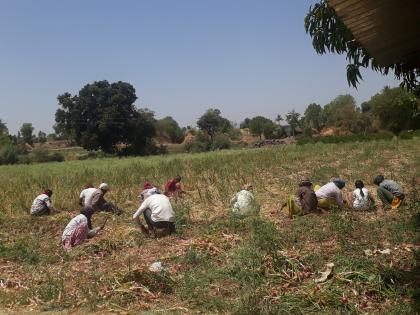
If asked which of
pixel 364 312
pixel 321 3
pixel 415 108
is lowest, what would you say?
pixel 364 312

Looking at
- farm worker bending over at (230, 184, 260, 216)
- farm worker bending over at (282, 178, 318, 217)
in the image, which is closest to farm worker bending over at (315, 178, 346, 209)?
farm worker bending over at (282, 178, 318, 217)

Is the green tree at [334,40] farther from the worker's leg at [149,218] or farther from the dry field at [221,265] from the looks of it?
the worker's leg at [149,218]

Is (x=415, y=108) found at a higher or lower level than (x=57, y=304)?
higher

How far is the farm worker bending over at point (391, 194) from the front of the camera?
9.40 m

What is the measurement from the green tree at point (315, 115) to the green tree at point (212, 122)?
55.1 feet

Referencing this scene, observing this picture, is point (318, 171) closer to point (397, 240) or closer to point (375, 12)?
point (397, 240)

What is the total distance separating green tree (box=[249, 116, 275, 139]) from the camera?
272 feet

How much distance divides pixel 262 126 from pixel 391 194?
248 ft

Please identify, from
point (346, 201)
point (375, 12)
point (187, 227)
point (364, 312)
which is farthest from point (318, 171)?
point (375, 12)

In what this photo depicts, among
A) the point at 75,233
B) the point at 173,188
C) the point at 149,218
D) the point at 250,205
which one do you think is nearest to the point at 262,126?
the point at 173,188

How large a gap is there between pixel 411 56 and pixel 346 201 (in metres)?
6.05

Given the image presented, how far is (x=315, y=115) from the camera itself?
91375 mm

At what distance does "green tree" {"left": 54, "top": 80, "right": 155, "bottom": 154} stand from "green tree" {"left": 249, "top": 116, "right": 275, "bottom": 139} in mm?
32446

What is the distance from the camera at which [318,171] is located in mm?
16016
